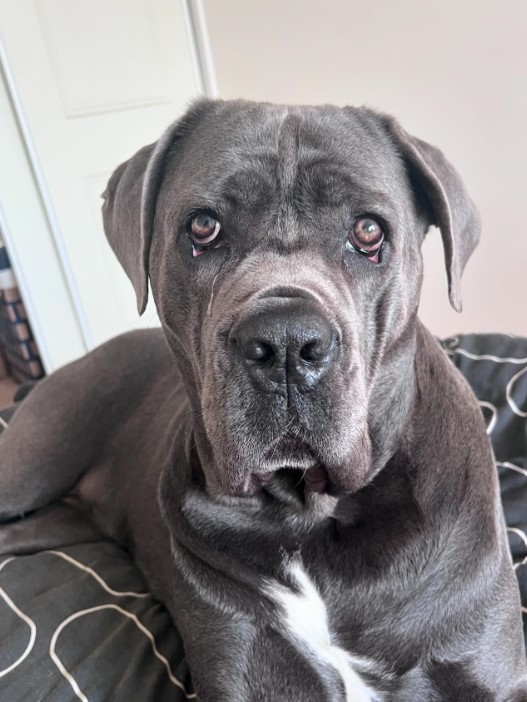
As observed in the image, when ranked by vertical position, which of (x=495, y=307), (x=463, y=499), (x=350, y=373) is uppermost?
(x=350, y=373)

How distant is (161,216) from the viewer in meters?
1.17

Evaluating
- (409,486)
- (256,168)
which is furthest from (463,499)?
(256,168)

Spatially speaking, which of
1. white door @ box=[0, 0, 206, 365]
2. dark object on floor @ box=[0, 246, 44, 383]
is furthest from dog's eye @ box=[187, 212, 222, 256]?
dark object on floor @ box=[0, 246, 44, 383]

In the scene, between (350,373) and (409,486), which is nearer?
(350,373)

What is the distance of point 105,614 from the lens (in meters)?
1.43

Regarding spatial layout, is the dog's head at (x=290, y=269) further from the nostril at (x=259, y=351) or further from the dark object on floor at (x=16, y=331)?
the dark object on floor at (x=16, y=331)

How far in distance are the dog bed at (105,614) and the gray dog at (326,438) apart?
0.55 feet

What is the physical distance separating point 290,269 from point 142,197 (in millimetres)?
342

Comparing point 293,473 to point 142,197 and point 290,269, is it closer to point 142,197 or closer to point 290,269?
point 290,269

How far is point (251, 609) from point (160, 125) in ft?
9.58

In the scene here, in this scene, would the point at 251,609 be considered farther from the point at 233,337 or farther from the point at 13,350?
the point at 13,350

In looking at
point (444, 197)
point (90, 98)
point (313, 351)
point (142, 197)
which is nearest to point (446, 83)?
point (90, 98)

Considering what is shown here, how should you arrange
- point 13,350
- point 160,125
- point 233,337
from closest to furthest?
point 233,337 → point 160,125 → point 13,350

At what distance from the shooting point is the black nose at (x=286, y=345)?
859 millimetres
